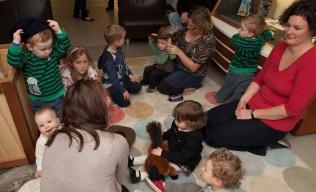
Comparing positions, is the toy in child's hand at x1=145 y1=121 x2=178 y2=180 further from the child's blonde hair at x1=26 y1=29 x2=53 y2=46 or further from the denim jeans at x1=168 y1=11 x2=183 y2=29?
the denim jeans at x1=168 y1=11 x2=183 y2=29

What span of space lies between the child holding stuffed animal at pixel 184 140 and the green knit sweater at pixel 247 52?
2.81 feet

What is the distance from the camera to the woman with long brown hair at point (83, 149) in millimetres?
1088

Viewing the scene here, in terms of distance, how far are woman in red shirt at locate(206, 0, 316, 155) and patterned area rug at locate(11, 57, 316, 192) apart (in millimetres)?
112

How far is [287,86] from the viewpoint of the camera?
183cm

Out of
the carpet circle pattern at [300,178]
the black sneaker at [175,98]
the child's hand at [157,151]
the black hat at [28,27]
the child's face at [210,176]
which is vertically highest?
the black hat at [28,27]

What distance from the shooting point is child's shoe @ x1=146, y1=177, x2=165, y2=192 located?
68.0 inches

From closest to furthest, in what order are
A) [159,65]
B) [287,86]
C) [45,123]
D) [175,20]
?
[45,123] → [287,86] → [159,65] → [175,20]

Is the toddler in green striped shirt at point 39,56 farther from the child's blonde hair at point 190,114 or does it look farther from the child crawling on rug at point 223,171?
the child crawling on rug at point 223,171

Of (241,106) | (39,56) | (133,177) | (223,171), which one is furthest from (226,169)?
(39,56)

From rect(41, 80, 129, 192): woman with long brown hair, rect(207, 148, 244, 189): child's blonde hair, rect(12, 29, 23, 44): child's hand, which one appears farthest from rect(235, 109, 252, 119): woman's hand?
rect(12, 29, 23, 44): child's hand

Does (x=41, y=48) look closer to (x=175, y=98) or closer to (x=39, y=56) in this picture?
(x=39, y=56)

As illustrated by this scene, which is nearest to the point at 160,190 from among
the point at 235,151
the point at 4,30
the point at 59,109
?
the point at 235,151

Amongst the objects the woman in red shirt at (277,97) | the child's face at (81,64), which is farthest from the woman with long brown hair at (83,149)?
the woman in red shirt at (277,97)

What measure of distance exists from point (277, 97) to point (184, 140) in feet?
2.34
